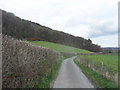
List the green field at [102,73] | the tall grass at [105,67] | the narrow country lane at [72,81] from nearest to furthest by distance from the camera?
the green field at [102,73] < the narrow country lane at [72,81] < the tall grass at [105,67]

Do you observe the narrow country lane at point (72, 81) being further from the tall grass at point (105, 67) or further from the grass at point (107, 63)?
the grass at point (107, 63)

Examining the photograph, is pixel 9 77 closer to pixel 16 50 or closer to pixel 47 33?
pixel 16 50

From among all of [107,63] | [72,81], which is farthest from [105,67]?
[107,63]

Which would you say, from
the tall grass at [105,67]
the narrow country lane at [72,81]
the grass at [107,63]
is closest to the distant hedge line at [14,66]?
the narrow country lane at [72,81]

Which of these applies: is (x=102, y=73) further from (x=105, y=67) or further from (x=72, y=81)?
(x=72, y=81)

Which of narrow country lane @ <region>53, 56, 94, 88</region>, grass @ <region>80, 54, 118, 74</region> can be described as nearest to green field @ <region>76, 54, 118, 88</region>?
grass @ <region>80, 54, 118, 74</region>

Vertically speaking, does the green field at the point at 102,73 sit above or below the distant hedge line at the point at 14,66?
below

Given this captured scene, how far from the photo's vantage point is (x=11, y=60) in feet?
19.3

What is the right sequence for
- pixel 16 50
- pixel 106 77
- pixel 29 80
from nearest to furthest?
pixel 16 50, pixel 29 80, pixel 106 77

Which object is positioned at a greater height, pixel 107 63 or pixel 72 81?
pixel 107 63

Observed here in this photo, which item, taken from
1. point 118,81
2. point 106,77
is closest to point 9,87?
point 118,81

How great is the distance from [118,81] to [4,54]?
6.39m

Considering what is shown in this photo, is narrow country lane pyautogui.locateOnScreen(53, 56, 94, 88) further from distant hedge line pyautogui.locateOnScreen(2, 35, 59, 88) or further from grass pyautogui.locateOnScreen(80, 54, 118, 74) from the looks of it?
distant hedge line pyautogui.locateOnScreen(2, 35, 59, 88)

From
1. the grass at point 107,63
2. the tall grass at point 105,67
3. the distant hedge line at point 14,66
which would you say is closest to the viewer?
the distant hedge line at point 14,66
